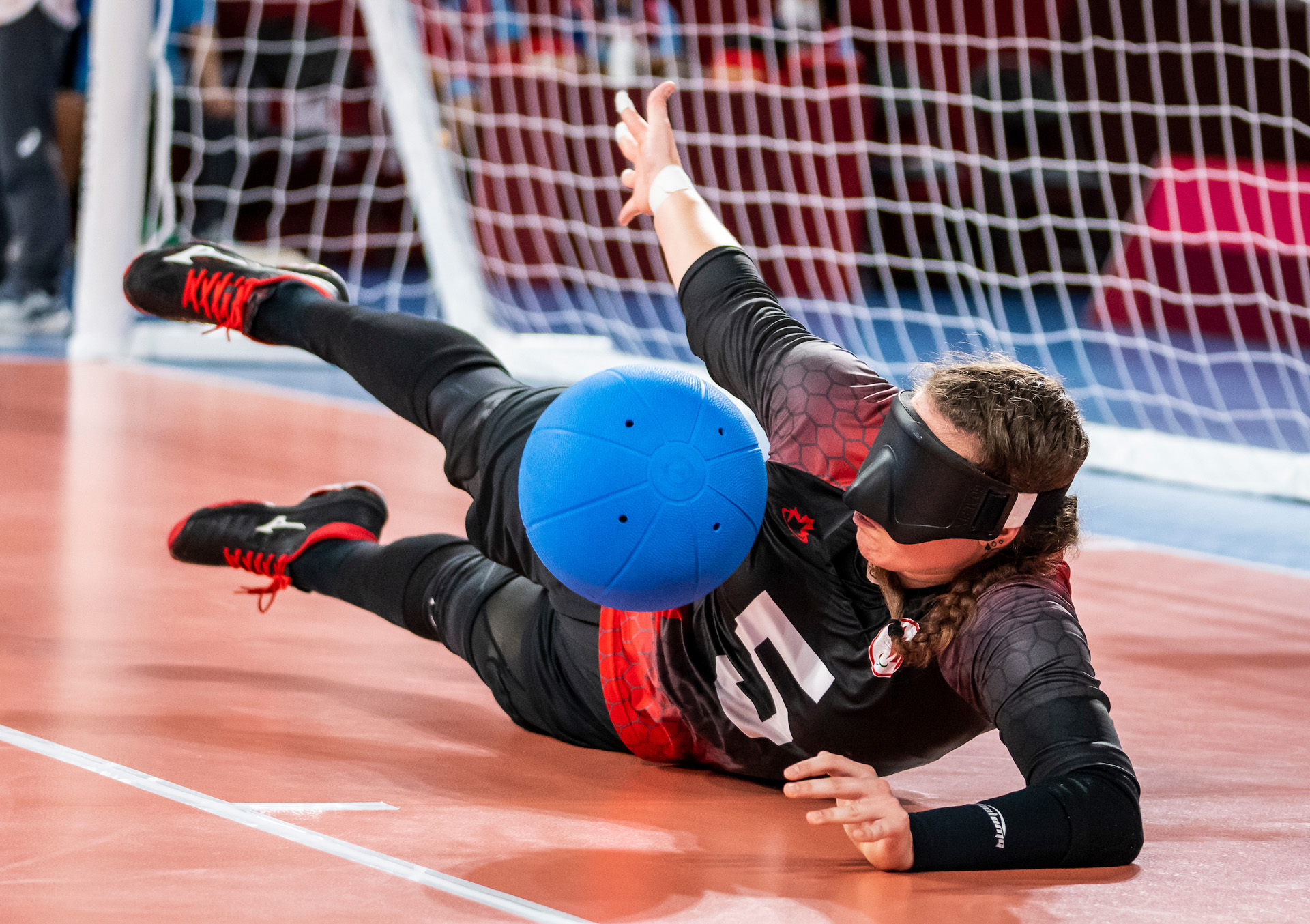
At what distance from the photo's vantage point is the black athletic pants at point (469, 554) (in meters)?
2.30

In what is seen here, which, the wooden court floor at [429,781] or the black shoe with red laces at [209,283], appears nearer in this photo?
the wooden court floor at [429,781]

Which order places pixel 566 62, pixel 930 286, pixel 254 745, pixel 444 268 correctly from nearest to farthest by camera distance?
pixel 254 745 → pixel 444 268 → pixel 566 62 → pixel 930 286

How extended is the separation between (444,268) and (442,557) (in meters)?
4.15

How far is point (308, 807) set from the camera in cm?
200

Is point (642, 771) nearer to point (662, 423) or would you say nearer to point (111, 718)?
point (662, 423)

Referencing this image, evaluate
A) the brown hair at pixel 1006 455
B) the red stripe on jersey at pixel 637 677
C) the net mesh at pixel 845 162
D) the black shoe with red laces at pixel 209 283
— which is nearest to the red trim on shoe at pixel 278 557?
the black shoe with red laces at pixel 209 283

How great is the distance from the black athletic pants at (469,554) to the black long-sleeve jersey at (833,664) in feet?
0.34

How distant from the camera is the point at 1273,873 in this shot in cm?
200

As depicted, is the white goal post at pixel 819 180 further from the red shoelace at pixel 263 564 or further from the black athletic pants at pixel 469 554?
the black athletic pants at pixel 469 554

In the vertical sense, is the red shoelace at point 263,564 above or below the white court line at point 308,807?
above

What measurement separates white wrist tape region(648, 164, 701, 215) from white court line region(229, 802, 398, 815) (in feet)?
3.55

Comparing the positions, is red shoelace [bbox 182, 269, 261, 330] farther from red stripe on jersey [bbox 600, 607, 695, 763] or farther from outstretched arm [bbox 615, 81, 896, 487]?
red stripe on jersey [bbox 600, 607, 695, 763]

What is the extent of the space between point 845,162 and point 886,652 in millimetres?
7646

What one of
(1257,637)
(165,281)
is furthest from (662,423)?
(1257,637)
